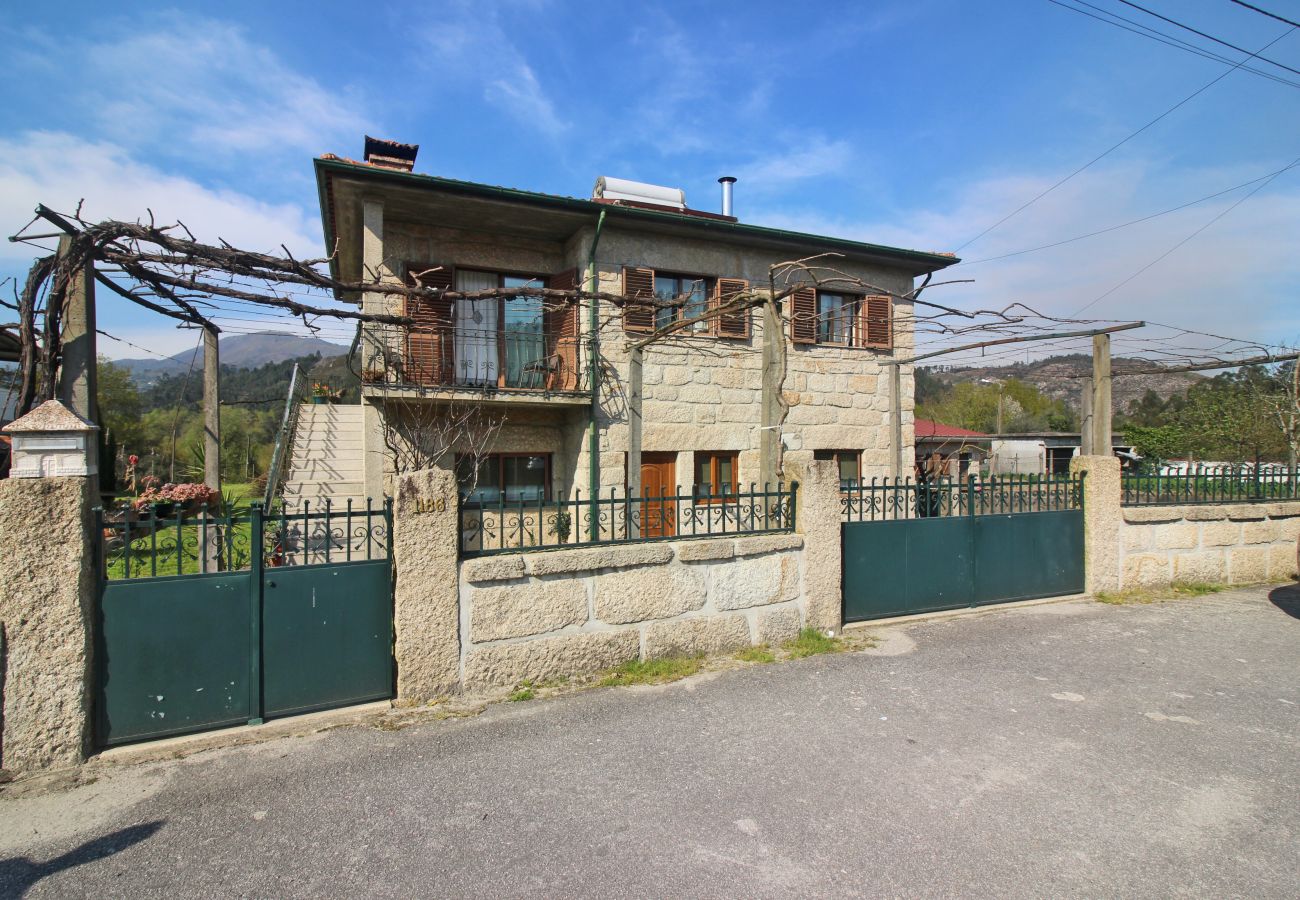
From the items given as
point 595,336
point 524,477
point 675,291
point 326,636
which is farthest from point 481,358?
point 326,636

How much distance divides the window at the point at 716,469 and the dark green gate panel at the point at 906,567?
401 cm

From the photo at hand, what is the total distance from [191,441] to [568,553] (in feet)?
96.1

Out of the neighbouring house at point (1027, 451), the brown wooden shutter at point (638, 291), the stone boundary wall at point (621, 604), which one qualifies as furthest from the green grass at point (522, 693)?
the neighbouring house at point (1027, 451)

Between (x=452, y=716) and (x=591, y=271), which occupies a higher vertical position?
(x=591, y=271)

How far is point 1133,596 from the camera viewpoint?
322 inches

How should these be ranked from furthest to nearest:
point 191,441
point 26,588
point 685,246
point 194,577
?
point 191,441 < point 685,246 < point 194,577 < point 26,588

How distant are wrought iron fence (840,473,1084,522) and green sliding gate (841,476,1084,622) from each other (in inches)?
0.5

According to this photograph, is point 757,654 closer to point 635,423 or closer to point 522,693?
point 522,693

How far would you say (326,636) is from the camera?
15.0 feet

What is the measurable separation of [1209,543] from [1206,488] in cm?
77

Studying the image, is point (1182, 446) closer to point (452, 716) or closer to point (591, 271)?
point (591, 271)

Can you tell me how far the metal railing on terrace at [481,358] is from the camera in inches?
346

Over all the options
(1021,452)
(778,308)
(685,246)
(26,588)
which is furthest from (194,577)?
(1021,452)

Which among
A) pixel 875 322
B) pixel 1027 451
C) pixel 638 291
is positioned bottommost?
pixel 1027 451
